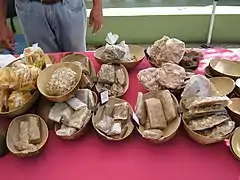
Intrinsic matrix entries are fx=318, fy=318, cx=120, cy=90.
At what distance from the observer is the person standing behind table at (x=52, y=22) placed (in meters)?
1.28

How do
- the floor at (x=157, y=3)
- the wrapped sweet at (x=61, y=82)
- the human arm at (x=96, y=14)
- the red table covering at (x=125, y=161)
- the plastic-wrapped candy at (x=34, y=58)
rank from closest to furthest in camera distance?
the red table covering at (x=125, y=161) < the wrapped sweet at (x=61, y=82) < the plastic-wrapped candy at (x=34, y=58) < the human arm at (x=96, y=14) < the floor at (x=157, y=3)

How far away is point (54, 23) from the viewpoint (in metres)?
1.31

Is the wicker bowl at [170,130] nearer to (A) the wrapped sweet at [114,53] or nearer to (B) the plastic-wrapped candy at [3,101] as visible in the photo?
(A) the wrapped sweet at [114,53]

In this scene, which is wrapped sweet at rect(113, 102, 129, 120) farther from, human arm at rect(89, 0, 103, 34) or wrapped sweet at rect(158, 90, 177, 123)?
human arm at rect(89, 0, 103, 34)

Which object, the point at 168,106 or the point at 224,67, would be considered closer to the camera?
the point at 168,106

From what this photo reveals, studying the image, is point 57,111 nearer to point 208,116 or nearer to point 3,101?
point 3,101

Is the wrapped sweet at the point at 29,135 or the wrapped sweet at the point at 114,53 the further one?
the wrapped sweet at the point at 114,53

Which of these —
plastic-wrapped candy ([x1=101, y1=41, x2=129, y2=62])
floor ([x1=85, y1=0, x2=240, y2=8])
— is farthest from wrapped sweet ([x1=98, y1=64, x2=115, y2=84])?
floor ([x1=85, y1=0, x2=240, y2=8])

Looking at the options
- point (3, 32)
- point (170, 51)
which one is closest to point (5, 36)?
point (3, 32)

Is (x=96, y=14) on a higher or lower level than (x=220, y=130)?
higher

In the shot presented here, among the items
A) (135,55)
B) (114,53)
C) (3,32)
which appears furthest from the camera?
(3,32)

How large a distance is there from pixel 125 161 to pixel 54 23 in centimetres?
73

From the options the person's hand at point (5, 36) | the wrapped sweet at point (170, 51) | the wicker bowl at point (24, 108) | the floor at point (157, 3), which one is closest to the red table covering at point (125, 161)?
the wicker bowl at point (24, 108)

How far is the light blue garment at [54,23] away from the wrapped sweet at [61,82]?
1.42ft
